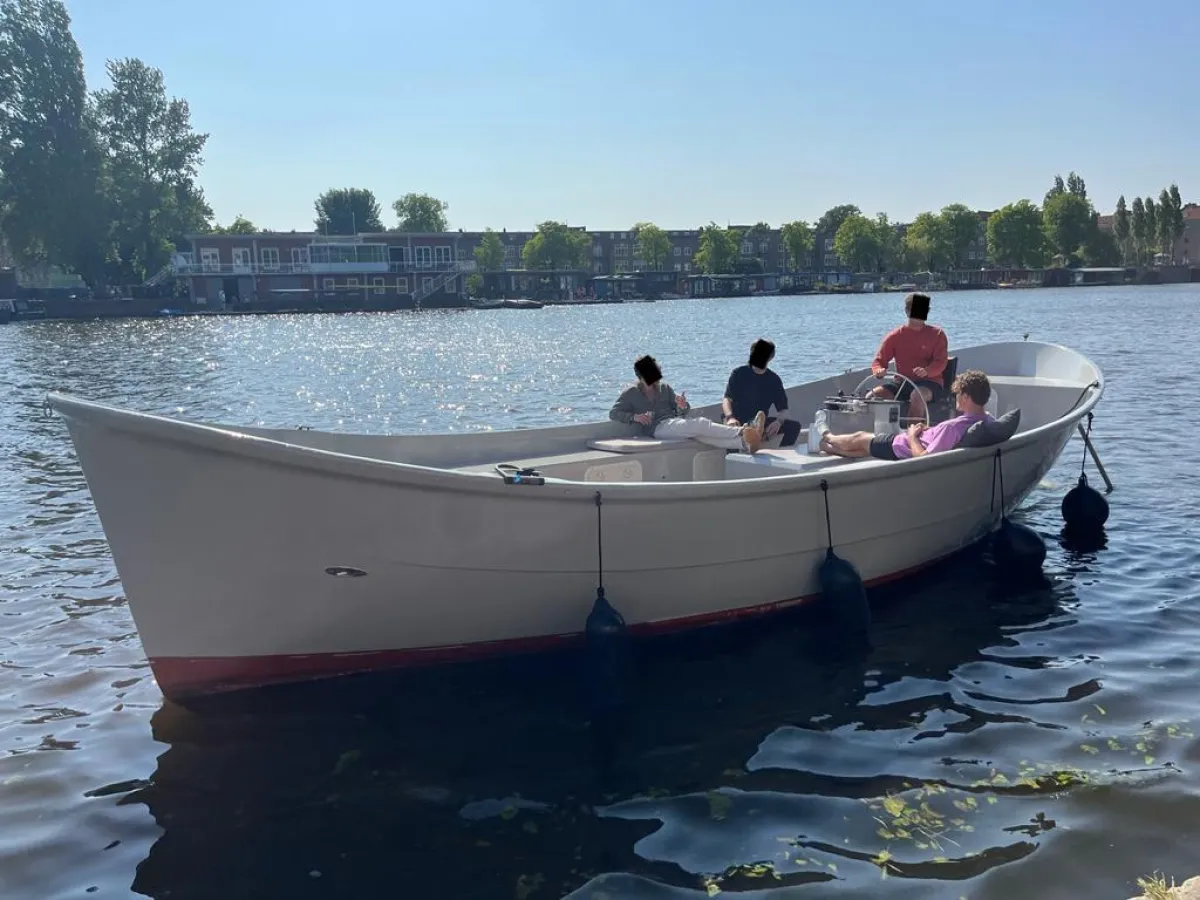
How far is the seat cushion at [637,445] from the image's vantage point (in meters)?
8.96

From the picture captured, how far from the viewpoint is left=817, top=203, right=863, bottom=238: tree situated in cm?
17300

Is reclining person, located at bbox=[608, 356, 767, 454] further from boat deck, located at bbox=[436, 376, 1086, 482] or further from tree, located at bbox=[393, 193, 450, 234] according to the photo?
tree, located at bbox=[393, 193, 450, 234]

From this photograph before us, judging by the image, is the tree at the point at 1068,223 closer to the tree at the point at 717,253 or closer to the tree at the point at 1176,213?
the tree at the point at 1176,213

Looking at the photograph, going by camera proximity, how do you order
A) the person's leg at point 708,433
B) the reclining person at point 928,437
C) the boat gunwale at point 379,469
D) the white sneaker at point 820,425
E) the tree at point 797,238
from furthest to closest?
the tree at point 797,238
the white sneaker at point 820,425
the person's leg at point 708,433
the reclining person at point 928,437
the boat gunwale at point 379,469

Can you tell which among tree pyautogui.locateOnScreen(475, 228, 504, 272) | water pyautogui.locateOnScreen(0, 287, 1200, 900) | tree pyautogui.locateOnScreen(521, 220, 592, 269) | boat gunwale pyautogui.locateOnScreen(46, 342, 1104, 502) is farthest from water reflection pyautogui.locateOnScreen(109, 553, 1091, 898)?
tree pyautogui.locateOnScreen(521, 220, 592, 269)

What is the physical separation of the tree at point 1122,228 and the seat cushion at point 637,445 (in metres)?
156

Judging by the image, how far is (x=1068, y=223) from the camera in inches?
5581

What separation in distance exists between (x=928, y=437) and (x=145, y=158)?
95.6 m

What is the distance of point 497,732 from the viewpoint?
21.5 feet

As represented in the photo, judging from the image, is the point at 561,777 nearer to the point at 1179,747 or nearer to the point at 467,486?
the point at 467,486

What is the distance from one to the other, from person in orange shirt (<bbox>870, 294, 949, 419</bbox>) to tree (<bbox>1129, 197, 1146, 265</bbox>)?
151 meters

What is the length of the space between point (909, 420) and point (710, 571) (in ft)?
10.5

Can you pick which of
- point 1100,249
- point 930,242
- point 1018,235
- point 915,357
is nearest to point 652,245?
point 930,242

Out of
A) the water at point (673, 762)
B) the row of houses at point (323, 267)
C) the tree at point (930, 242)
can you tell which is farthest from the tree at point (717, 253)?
the water at point (673, 762)
